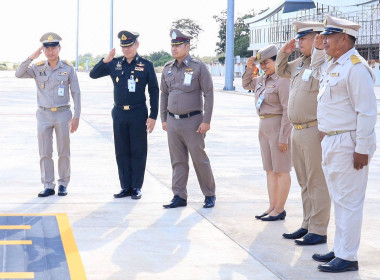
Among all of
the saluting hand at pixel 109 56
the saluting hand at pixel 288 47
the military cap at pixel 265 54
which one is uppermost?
the saluting hand at pixel 288 47

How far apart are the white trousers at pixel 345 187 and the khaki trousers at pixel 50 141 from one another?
4021 millimetres

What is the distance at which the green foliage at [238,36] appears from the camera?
107 meters

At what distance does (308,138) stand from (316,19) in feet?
218

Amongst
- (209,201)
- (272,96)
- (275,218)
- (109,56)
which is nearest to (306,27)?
(272,96)

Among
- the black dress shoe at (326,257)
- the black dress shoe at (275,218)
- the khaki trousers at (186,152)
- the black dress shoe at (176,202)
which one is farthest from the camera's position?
the black dress shoe at (176,202)

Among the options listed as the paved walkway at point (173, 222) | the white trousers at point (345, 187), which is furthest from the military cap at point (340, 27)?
the paved walkway at point (173, 222)

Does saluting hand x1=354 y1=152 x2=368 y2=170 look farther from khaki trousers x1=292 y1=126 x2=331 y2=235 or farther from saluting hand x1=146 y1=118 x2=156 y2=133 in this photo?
saluting hand x1=146 y1=118 x2=156 y2=133

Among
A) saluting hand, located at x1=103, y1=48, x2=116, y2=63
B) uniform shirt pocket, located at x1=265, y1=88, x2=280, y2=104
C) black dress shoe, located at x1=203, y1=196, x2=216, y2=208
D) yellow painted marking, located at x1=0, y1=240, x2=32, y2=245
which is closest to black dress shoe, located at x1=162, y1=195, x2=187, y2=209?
black dress shoe, located at x1=203, y1=196, x2=216, y2=208

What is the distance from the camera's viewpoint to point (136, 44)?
9016 mm

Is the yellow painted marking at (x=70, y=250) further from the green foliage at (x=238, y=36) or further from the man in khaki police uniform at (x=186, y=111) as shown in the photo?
the green foliage at (x=238, y=36)

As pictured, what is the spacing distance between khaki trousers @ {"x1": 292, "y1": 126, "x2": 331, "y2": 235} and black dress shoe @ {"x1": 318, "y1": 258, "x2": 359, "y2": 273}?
87cm

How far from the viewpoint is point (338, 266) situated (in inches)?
235

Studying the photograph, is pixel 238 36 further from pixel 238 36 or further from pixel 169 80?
pixel 169 80

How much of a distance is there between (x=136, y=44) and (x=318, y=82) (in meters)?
2.92
